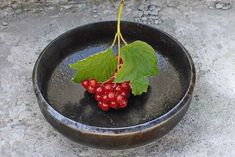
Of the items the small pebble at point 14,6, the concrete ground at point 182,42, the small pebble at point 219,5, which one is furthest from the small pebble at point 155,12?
the small pebble at point 14,6

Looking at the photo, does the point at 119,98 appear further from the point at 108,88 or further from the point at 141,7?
the point at 141,7

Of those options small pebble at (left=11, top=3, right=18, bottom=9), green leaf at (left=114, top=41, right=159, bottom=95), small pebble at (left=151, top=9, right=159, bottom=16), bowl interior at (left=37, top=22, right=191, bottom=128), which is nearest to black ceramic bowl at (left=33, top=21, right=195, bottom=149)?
bowl interior at (left=37, top=22, right=191, bottom=128)

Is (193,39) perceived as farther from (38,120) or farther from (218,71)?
(38,120)

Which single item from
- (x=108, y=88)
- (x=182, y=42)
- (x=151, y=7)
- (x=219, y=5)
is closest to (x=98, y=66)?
(x=108, y=88)

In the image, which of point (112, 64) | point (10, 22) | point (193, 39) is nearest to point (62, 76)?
point (112, 64)

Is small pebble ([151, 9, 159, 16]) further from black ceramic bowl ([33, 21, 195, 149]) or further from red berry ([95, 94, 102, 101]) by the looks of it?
red berry ([95, 94, 102, 101])

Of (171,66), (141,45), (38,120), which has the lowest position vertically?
(38,120)
